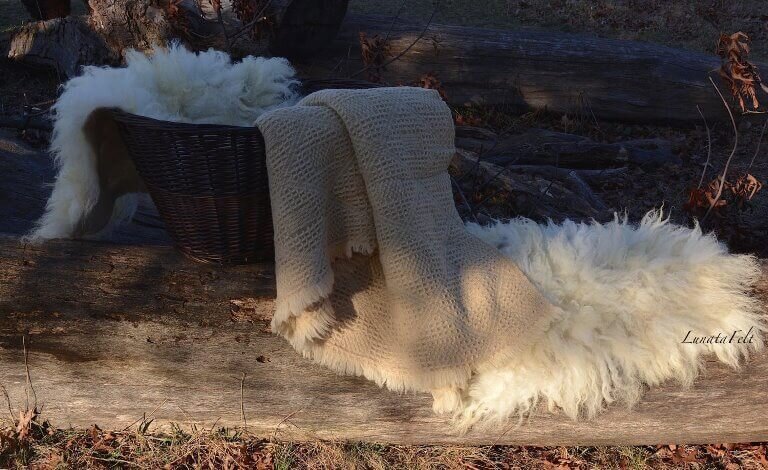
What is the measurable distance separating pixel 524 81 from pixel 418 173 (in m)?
4.02

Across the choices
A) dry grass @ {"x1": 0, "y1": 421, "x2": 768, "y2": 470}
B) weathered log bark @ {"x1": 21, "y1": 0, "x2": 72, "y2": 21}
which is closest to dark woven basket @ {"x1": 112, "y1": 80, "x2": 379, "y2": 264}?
dry grass @ {"x1": 0, "y1": 421, "x2": 768, "y2": 470}

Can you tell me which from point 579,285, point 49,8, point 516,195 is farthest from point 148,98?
point 49,8

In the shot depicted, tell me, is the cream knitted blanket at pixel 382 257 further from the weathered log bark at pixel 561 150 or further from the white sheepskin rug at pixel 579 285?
the weathered log bark at pixel 561 150

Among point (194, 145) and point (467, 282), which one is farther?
point (467, 282)

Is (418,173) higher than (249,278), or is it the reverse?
(418,173)

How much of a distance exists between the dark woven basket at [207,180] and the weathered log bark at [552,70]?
3.74 meters

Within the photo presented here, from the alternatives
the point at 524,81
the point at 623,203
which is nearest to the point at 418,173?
the point at 623,203

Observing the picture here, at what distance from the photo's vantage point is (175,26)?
195 inches

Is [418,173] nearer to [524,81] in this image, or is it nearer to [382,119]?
[382,119]

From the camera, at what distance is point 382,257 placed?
2.39 meters

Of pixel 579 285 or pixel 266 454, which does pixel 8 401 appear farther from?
pixel 579 285

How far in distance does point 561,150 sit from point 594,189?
370mm

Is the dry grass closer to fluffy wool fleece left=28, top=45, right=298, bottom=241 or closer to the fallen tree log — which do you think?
the fallen tree log

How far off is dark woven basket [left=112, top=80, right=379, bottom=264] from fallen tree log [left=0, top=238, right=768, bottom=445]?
8.2 inches
